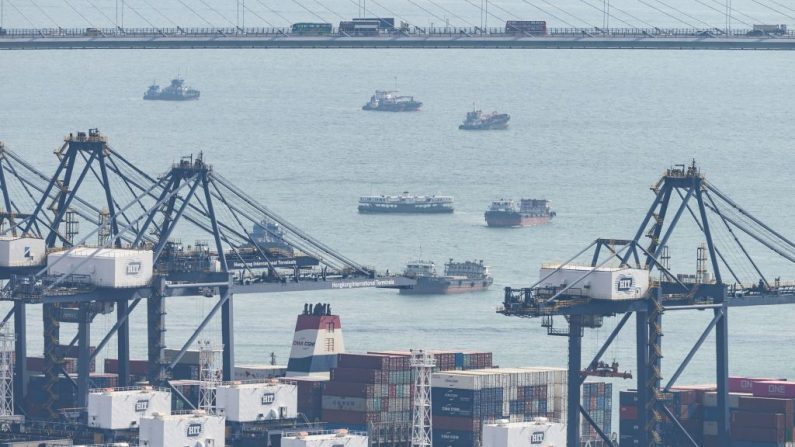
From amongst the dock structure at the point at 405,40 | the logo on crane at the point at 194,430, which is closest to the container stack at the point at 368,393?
the logo on crane at the point at 194,430

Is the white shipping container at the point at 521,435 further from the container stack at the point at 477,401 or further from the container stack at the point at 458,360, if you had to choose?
the container stack at the point at 458,360

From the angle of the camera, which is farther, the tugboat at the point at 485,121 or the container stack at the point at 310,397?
the tugboat at the point at 485,121

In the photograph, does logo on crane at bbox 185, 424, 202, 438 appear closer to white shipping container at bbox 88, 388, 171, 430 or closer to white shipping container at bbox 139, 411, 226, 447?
white shipping container at bbox 139, 411, 226, 447

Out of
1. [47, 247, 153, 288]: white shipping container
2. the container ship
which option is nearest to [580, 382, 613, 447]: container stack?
[47, 247, 153, 288]: white shipping container

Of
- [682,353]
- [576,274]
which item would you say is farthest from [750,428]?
[682,353]

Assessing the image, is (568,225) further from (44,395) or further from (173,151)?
(44,395)
